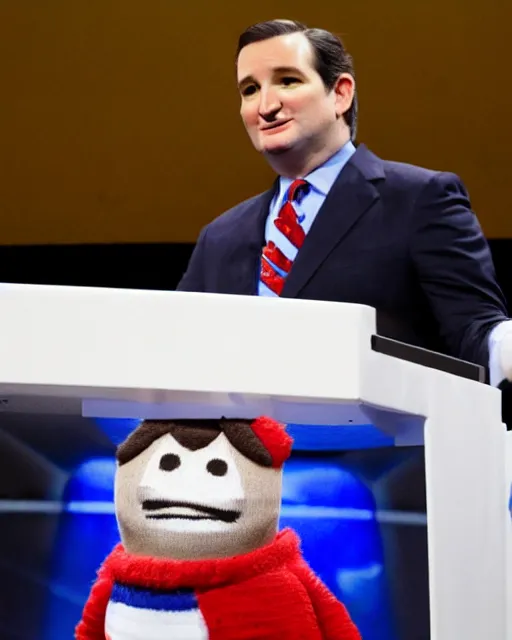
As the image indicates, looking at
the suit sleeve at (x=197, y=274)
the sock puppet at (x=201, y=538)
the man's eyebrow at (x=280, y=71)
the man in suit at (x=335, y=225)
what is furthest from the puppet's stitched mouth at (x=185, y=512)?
the man's eyebrow at (x=280, y=71)

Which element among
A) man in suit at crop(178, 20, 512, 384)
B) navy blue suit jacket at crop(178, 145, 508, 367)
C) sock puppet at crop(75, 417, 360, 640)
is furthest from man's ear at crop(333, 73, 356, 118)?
sock puppet at crop(75, 417, 360, 640)

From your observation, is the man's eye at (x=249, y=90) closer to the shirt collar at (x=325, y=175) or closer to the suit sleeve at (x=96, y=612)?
the shirt collar at (x=325, y=175)

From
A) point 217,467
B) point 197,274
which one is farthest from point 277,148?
point 217,467

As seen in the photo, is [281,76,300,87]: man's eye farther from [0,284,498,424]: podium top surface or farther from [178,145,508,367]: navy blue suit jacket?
[0,284,498,424]: podium top surface

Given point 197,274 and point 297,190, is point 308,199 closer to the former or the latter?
point 297,190

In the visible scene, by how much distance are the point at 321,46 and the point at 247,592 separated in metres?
0.70

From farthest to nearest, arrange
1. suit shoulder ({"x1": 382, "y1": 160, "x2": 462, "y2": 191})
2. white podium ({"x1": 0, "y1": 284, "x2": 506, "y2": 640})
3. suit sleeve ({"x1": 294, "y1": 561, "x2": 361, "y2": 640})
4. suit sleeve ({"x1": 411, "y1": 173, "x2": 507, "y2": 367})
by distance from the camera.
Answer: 1. suit shoulder ({"x1": 382, "y1": 160, "x2": 462, "y2": 191})
2. suit sleeve ({"x1": 411, "y1": 173, "x2": 507, "y2": 367})
3. suit sleeve ({"x1": 294, "y1": 561, "x2": 361, "y2": 640})
4. white podium ({"x1": 0, "y1": 284, "x2": 506, "y2": 640})

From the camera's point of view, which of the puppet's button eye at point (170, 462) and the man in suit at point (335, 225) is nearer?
the puppet's button eye at point (170, 462)

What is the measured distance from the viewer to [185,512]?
63cm

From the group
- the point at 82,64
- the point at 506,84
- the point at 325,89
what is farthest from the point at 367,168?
the point at 82,64

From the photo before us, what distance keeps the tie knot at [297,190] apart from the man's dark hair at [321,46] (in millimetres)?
114

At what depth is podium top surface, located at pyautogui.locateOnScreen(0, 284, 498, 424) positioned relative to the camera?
1.84 feet

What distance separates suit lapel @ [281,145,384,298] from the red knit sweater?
1.24 ft

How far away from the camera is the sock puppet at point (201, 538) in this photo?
63 centimetres
